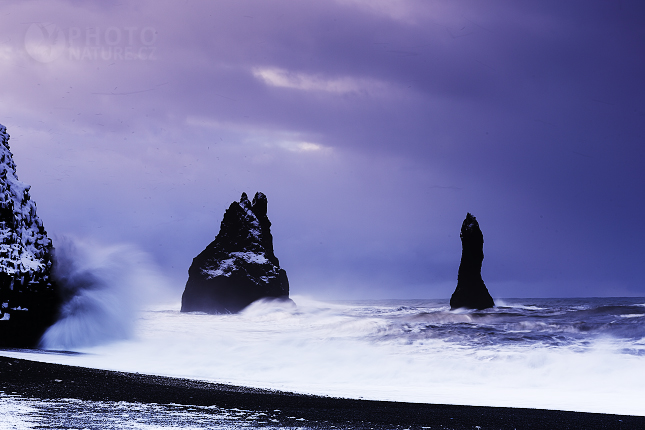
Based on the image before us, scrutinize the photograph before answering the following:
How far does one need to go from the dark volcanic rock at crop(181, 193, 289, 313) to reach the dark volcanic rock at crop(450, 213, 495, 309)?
1771 centimetres

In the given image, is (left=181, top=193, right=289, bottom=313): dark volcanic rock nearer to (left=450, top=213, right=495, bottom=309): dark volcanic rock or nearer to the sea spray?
(left=450, top=213, right=495, bottom=309): dark volcanic rock

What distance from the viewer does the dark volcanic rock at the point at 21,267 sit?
29.7 ft

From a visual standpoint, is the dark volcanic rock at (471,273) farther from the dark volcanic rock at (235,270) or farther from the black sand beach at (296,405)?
the black sand beach at (296,405)

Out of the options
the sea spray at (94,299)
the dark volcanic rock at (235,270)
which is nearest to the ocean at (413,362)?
the sea spray at (94,299)

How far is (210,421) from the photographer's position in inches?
175

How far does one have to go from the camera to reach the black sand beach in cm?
495

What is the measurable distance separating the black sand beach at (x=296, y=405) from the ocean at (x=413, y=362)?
55 cm

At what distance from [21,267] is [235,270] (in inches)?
1525

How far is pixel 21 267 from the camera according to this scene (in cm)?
916

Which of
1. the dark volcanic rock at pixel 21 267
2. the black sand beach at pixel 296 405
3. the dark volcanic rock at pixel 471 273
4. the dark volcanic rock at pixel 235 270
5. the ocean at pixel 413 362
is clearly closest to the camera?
the black sand beach at pixel 296 405

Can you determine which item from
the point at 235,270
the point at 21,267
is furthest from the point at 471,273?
the point at 21,267

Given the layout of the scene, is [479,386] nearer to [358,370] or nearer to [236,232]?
[358,370]

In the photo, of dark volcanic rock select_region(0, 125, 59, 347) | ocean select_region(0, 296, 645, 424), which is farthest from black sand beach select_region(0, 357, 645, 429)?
dark volcanic rock select_region(0, 125, 59, 347)


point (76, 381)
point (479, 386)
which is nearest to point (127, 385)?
point (76, 381)
